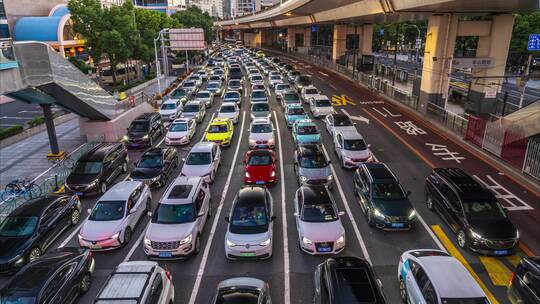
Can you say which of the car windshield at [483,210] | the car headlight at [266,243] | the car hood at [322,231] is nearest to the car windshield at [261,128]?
the car hood at [322,231]

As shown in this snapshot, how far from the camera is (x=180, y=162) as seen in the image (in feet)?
77.8

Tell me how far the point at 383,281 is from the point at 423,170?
10.6 meters

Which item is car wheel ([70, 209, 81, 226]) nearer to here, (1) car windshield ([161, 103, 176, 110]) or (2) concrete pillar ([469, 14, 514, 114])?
(1) car windshield ([161, 103, 176, 110])

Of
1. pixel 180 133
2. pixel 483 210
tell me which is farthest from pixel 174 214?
pixel 180 133

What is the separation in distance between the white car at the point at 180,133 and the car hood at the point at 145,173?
6.34 metres

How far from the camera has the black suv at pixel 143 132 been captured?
26.0 metres

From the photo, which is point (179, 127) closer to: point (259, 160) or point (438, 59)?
point (259, 160)

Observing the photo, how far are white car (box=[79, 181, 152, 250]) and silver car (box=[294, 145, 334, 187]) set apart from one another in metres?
7.66

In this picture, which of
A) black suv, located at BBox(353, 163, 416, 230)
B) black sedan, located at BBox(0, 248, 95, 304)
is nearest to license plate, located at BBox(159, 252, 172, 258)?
black sedan, located at BBox(0, 248, 95, 304)

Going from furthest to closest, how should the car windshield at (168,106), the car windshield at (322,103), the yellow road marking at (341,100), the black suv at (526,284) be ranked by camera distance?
the yellow road marking at (341,100)
the car windshield at (168,106)
the car windshield at (322,103)
the black suv at (526,284)

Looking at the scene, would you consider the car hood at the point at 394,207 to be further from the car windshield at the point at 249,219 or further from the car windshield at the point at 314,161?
the car windshield at the point at 249,219

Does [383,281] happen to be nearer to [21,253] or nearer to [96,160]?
[21,253]

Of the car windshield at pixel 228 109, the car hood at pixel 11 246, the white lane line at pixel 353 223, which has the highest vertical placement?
the car windshield at pixel 228 109

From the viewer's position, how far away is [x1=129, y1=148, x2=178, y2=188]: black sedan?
63.9ft
